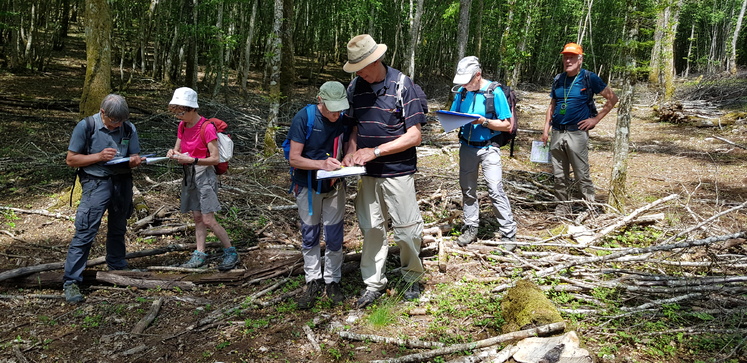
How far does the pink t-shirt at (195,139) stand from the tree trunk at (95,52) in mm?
3019

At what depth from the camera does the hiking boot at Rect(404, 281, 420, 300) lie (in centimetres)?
430

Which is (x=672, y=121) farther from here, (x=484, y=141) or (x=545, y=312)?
(x=545, y=312)

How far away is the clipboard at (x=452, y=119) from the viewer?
4575 mm

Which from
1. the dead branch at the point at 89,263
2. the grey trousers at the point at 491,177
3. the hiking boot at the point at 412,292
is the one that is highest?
the grey trousers at the point at 491,177

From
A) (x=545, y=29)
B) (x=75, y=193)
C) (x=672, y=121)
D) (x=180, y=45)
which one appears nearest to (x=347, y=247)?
(x=75, y=193)

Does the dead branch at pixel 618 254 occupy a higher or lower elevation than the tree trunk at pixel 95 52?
lower

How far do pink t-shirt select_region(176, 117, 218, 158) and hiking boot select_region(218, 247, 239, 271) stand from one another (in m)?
1.11

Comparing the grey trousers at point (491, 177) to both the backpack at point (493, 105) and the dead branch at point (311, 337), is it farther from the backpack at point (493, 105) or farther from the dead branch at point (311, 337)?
the dead branch at point (311, 337)

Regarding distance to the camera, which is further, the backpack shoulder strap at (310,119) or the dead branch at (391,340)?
the backpack shoulder strap at (310,119)

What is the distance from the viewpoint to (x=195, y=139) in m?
4.87

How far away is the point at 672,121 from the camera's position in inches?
595

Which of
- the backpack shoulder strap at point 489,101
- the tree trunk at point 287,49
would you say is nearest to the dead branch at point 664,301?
the backpack shoulder strap at point 489,101

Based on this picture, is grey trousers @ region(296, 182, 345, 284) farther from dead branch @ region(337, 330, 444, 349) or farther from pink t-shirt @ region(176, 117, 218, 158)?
pink t-shirt @ region(176, 117, 218, 158)

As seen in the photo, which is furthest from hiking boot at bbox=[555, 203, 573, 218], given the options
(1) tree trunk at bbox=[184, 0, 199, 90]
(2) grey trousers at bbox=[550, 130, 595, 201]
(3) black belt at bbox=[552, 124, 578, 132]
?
(1) tree trunk at bbox=[184, 0, 199, 90]
